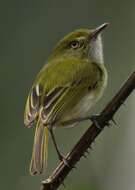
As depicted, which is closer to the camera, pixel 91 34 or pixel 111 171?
pixel 111 171

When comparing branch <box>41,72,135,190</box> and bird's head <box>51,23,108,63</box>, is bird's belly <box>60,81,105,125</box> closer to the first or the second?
bird's head <box>51,23,108,63</box>

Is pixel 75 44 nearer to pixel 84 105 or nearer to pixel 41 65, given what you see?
pixel 84 105

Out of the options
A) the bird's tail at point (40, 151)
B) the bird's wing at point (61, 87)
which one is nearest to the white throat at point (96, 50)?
the bird's wing at point (61, 87)

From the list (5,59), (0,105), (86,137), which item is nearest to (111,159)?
(86,137)

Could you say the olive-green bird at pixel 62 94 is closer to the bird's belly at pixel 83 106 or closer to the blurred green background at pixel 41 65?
the bird's belly at pixel 83 106

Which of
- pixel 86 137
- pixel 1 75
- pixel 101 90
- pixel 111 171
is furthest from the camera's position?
pixel 1 75

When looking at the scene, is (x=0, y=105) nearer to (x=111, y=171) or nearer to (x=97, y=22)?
(x=97, y=22)

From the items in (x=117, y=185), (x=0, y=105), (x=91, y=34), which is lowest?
(x=0, y=105)

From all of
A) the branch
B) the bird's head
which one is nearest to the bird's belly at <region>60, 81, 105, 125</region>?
the bird's head

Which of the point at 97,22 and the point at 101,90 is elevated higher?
the point at 101,90

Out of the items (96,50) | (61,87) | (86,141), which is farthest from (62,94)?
(86,141)
